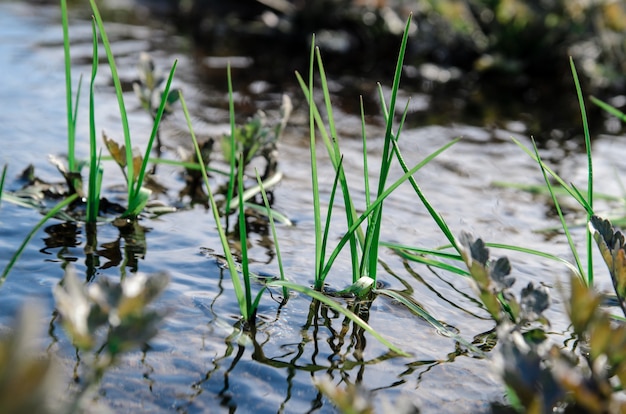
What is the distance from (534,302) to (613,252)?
0.21 meters

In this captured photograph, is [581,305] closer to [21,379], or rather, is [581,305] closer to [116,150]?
[21,379]

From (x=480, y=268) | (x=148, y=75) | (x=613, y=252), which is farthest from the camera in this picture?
(x=148, y=75)

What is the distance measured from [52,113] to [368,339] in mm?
2026

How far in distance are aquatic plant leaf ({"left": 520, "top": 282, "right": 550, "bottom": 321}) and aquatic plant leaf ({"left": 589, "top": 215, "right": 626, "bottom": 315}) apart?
0.52 ft

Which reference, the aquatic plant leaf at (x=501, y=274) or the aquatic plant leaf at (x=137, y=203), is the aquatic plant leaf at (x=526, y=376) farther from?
the aquatic plant leaf at (x=137, y=203)

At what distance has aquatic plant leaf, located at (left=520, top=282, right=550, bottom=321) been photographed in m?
1.32

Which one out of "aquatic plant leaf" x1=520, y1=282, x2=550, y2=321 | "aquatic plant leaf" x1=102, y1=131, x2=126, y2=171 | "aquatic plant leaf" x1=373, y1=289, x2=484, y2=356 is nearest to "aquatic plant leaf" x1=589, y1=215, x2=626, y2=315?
"aquatic plant leaf" x1=520, y1=282, x2=550, y2=321

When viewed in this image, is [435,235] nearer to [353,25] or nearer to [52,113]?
[52,113]

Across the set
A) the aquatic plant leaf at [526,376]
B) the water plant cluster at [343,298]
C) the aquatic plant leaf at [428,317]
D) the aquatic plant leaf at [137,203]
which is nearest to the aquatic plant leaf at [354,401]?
the water plant cluster at [343,298]

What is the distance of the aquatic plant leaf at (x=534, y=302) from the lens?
132cm

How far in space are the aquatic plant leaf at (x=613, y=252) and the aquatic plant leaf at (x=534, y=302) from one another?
0.52 feet

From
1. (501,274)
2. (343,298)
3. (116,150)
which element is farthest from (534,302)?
(116,150)

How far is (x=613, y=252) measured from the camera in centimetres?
140

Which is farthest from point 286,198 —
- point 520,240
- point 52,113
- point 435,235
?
point 52,113
